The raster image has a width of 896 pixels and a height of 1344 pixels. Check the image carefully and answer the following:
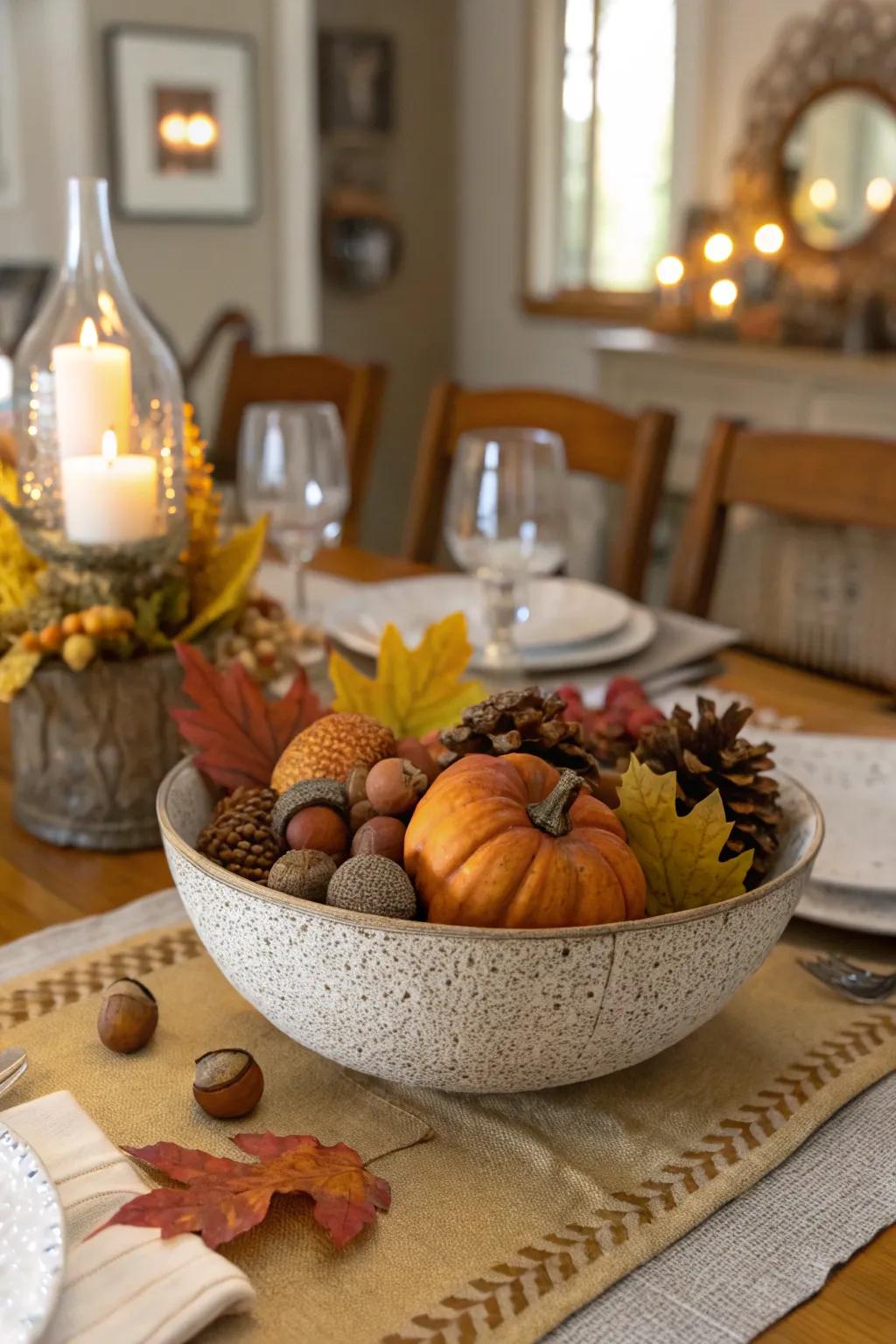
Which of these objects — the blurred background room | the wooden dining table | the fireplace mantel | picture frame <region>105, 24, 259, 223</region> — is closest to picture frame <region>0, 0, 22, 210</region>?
the blurred background room

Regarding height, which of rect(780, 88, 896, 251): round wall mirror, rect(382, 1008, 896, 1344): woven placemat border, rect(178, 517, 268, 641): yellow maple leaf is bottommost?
rect(382, 1008, 896, 1344): woven placemat border

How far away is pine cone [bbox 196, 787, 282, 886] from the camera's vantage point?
58cm

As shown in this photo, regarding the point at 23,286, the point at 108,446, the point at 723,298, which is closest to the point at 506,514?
the point at 108,446

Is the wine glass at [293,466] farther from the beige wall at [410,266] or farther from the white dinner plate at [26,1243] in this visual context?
the beige wall at [410,266]

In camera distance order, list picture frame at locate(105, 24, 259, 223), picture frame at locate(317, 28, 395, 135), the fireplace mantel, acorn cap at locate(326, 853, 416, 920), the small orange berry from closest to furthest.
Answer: acorn cap at locate(326, 853, 416, 920) → the small orange berry → the fireplace mantel → picture frame at locate(105, 24, 259, 223) → picture frame at locate(317, 28, 395, 135)

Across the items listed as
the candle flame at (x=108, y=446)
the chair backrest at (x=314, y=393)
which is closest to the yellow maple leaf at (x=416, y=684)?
the candle flame at (x=108, y=446)

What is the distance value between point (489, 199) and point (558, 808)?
4421 mm

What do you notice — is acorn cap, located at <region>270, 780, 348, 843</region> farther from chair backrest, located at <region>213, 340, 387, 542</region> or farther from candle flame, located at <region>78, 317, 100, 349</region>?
chair backrest, located at <region>213, 340, 387, 542</region>

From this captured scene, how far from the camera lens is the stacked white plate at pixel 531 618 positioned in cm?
111

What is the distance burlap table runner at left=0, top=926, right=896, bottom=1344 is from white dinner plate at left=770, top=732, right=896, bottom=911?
79 millimetres

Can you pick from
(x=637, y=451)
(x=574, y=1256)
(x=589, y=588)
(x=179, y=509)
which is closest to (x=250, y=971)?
(x=574, y=1256)

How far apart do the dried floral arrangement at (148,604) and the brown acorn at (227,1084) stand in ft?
1.08

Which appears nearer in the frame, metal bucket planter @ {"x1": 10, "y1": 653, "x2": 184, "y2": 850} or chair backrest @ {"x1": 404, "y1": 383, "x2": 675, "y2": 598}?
metal bucket planter @ {"x1": 10, "y1": 653, "x2": 184, "y2": 850}

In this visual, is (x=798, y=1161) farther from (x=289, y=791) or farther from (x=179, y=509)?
(x=179, y=509)
